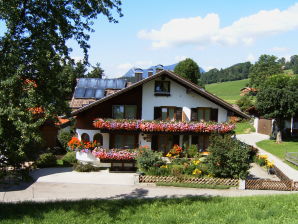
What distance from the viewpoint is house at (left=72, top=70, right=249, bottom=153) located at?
95.0ft

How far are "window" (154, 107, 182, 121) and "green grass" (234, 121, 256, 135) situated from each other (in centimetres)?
2768

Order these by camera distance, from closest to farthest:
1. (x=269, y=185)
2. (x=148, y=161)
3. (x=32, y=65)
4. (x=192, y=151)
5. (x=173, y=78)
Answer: (x=32, y=65)
(x=269, y=185)
(x=148, y=161)
(x=192, y=151)
(x=173, y=78)

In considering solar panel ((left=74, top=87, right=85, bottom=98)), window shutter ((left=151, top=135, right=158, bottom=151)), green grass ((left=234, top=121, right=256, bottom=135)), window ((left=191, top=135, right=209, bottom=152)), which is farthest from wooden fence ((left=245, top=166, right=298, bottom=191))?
green grass ((left=234, top=121, right=256, bottom=135))

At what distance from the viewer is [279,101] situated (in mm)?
41500

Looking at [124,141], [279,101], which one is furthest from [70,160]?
[279,101]

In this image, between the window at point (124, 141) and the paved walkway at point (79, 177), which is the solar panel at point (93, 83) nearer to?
the window at point (124, 141)

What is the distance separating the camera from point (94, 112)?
2895cm

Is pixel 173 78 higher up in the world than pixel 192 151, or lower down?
higher up

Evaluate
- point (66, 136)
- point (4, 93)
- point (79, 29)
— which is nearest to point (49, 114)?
point (4, 93)

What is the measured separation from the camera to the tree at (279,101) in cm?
4116

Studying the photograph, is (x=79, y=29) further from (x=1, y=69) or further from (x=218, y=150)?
(x=218, y=150)

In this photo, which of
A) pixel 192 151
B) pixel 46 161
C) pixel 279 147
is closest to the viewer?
pixel 46 161

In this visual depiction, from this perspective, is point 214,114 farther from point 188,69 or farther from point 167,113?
point 188,69

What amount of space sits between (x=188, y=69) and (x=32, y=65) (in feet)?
192
